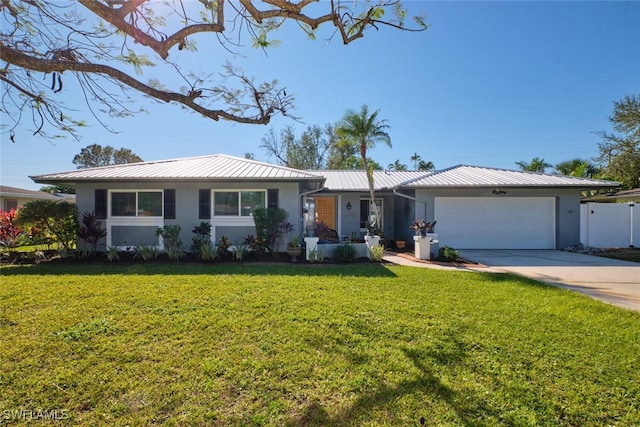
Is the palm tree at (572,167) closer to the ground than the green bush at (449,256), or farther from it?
farther from it

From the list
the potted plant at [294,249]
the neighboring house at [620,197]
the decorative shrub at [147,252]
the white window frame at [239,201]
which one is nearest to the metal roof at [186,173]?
the white window frame at [239,201]

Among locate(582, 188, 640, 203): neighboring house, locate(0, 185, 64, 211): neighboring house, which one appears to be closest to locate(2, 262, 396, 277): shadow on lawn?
locate(0, 185, 64, 211): neighboring house

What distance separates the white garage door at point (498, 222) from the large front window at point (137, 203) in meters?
11.9

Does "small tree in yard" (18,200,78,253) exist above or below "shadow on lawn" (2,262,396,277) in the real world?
above

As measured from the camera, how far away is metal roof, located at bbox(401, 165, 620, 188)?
464 inches

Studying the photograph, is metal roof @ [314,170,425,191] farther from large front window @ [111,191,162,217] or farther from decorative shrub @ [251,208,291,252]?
large front window @ [111,191,162,217]

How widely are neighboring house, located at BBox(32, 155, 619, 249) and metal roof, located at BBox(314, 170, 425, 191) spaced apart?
0.06 metres

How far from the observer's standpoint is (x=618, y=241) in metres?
13.3

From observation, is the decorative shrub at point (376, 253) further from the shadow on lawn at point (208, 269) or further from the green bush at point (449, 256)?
the green bush at point (449, 256)

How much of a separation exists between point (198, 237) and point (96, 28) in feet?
24.3

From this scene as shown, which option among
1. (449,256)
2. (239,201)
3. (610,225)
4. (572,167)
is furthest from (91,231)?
(572,167)

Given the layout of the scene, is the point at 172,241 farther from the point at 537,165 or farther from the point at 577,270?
the point at 537,165

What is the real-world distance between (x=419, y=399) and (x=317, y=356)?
1.22m

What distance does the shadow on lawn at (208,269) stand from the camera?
753 centimetres
